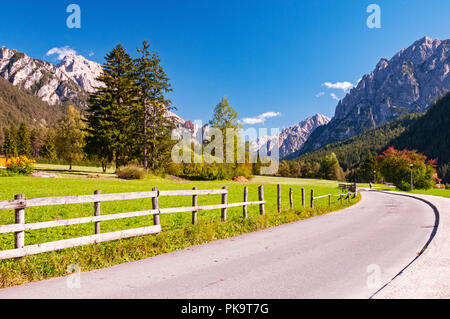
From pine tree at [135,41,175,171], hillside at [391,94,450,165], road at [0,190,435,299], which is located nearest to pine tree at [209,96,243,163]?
pine tree at [135,41,175,171]

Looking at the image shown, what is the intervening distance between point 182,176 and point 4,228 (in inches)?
1688

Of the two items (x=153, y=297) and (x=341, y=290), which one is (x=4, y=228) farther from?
(x=341, y=290)

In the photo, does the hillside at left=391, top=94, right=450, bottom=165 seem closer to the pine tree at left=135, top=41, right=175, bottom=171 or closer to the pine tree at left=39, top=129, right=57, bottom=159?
the pine tree at left=135, top=41, right=175, bottom=171

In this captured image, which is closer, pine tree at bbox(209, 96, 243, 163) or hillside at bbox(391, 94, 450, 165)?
pine tree at bbox(209, 96, 243, 163)

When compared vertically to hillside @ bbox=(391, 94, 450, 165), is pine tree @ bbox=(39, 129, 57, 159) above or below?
below

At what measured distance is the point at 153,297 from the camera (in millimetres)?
4625

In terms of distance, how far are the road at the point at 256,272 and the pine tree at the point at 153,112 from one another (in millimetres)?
35787

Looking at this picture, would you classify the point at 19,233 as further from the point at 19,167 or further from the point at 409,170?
the point at 409,170

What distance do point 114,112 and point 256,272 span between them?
39.6 m

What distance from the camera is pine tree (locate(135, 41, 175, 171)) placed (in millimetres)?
42875

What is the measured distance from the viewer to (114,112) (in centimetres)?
4069

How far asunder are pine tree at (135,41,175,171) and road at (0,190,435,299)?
35787mm

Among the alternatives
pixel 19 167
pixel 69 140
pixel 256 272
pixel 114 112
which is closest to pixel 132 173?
pixel 114 112
